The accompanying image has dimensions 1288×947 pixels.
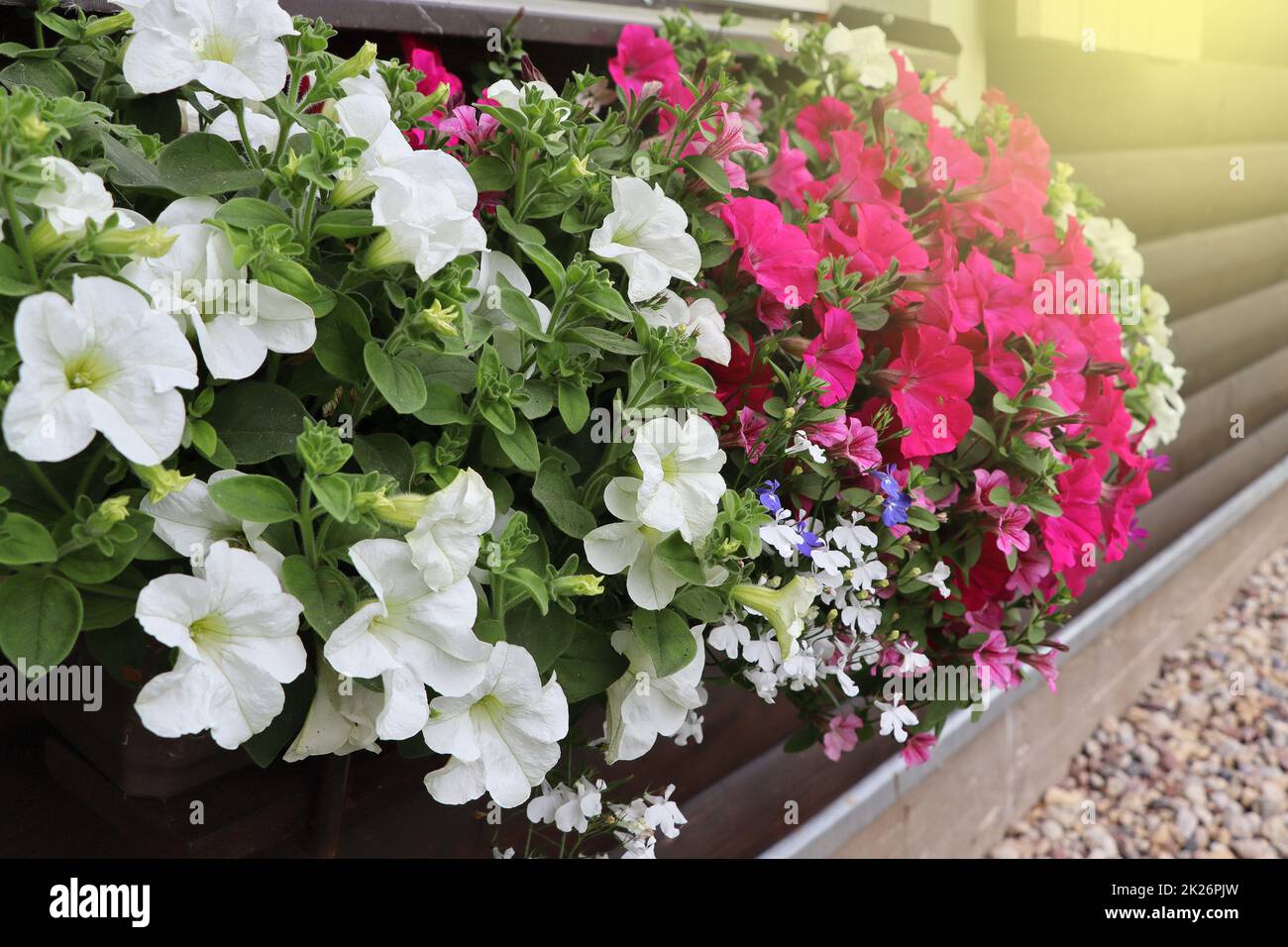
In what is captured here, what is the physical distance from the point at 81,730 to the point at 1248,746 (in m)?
3.25

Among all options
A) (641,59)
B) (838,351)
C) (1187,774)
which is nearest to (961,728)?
(1187,774)

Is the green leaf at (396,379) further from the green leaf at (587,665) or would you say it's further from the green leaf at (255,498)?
the green leaf at (587,665)

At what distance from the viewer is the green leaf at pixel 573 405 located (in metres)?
0.95

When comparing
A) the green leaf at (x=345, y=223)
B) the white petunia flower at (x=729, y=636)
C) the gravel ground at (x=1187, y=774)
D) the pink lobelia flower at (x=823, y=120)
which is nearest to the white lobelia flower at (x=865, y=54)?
the pink lobelia flower at (x=823, y=120)

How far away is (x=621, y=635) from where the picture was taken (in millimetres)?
986

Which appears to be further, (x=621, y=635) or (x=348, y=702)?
(x=621, y=635)

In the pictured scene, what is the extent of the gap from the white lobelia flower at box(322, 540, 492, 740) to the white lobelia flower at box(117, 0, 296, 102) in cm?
37

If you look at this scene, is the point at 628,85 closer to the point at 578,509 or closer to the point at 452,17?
the point at 452,17

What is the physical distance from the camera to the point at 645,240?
1021 millimetres

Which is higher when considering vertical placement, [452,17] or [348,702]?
[452,17]

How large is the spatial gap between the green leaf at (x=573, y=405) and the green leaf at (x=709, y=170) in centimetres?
32
